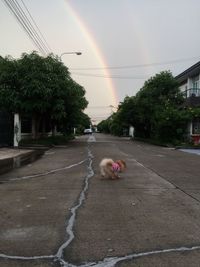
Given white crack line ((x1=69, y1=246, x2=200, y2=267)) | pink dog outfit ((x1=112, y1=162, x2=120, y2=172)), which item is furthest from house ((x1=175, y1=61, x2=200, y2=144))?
white crack line ((x1=69, y1=246, x2=200, y2=267))

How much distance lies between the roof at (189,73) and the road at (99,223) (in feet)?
129

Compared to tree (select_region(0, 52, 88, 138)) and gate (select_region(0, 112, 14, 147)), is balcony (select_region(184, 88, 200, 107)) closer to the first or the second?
tree (select_region(0, 52, 88, 138))

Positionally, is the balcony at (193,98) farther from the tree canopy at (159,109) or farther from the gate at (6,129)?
the gate at (6,129)

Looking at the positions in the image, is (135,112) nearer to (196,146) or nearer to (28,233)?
(196,146)

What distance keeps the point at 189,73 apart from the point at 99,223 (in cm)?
4998

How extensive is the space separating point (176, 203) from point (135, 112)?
57937 mm

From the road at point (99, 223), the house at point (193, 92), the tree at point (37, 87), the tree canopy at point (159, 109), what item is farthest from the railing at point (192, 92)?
the road at point (99, 223)

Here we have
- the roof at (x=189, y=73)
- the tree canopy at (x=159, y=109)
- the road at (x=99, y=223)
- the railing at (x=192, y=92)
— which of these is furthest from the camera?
the railing at (x=192, y=92)

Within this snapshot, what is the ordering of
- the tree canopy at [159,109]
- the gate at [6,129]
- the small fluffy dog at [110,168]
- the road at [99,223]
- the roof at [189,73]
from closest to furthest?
the road at [99,223], the small fluffy dog at [110,168], the gate at [6,129], the tree canopy at [159,109], the roof at [189,73]

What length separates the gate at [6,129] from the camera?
3506 cm

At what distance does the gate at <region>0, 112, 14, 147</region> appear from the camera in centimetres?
3506

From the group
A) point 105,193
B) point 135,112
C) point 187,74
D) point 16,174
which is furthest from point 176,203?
point 135,112

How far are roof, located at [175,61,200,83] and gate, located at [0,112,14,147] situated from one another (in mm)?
22575

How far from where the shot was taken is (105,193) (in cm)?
1226
